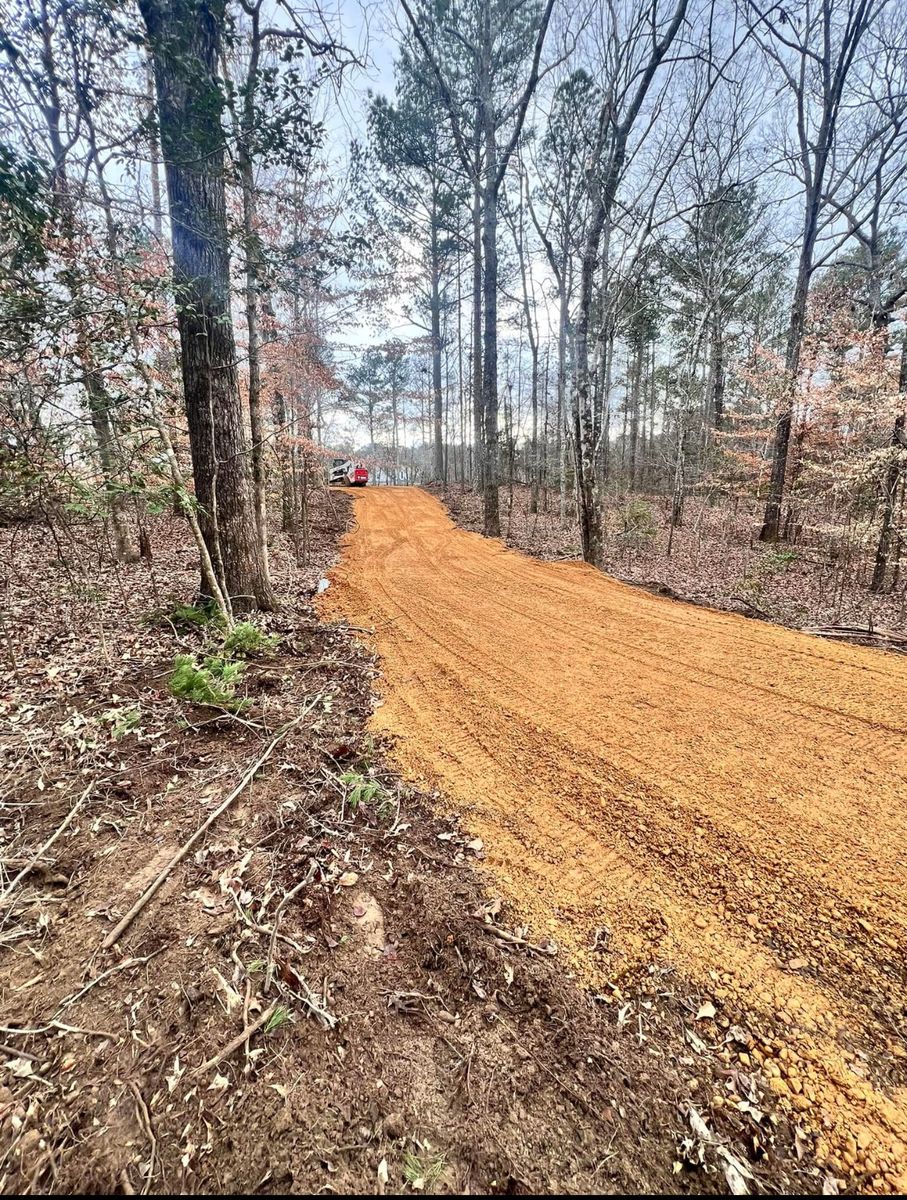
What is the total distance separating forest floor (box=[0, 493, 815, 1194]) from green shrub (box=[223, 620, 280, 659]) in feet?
4.63

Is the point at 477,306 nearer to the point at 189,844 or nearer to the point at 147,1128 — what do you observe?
the point at 189,844

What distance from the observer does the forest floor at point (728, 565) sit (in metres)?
6.08

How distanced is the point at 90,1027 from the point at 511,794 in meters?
1.80

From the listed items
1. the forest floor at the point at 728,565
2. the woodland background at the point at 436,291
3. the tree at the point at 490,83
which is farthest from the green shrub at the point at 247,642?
the tree at the point at 490,83

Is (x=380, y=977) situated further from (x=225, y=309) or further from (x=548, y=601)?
(x=225, y=309)

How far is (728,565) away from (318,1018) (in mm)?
10601

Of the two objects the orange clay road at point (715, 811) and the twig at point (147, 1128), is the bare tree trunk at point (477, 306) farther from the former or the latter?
the twig at point (147, 1128)

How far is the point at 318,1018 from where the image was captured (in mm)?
1478

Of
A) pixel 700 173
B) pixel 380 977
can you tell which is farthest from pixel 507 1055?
pixel 700 173

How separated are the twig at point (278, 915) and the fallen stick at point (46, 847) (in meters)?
1.06

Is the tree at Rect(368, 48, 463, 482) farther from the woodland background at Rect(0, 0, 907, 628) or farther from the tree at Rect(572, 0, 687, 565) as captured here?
the tree at Rect(572, 0, 687, 565)

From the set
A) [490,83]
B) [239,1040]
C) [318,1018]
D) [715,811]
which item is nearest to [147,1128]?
[239,1040]

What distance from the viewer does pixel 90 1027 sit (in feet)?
4.69

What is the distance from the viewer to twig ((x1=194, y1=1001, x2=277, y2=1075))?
1.33 metres
